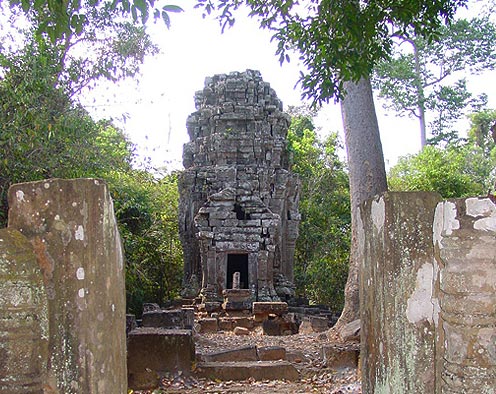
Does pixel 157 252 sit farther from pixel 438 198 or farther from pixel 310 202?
pixel 438 198

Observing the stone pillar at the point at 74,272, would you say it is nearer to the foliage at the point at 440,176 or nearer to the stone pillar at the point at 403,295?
the stone pillar at the point at 403,295

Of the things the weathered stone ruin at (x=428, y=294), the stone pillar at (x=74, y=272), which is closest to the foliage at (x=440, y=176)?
the weathered stone ruin at (x=428, y=294)

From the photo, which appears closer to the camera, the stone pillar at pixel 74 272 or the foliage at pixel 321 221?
the stone pillar at pixel 74 272

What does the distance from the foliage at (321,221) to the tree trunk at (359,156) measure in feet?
32.8

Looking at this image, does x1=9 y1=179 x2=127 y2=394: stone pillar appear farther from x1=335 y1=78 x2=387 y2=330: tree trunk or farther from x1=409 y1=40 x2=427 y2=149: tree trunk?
x1=409 y1=40 x2=427 y2=149: tree trunk

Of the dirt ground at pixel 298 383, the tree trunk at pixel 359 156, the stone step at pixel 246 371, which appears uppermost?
the tree trunk at pixel 359 156

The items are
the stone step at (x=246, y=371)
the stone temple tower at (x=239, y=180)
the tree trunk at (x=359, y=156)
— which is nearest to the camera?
the stone step at (x=246, y=371)

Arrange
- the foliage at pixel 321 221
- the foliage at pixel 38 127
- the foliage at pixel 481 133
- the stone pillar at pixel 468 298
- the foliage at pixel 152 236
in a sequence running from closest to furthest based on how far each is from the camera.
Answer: the stone pillar at pixel 468 298, the foliage at pixel 38 127, the foliage at pixel 152 236, the foliage at pixel 321 221, the foliage at pixel 481 133

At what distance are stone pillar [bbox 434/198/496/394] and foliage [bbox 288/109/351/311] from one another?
16.4 m

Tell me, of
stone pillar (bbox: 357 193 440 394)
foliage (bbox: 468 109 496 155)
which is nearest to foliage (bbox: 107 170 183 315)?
stone pillar (bbox: 357 193 440 394)

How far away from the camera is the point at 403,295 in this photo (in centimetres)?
313

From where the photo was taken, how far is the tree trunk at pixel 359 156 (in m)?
8.89

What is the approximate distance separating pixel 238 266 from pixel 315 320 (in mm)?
6046

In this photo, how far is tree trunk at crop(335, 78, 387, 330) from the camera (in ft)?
29.2
